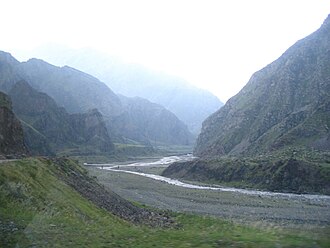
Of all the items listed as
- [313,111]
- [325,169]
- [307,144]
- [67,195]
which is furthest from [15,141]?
[313,111]

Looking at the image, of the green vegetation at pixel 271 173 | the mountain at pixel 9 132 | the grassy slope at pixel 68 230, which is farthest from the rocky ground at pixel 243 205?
the mountain at pixel 9 132

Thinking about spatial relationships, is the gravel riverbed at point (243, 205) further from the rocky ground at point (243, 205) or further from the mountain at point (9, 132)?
the mountain at point (9, 132)

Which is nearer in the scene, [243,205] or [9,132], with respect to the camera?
[243,205]

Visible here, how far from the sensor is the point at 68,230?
2352 cm

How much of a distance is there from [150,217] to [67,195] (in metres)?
14.5

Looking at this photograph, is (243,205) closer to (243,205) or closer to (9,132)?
(243,205)

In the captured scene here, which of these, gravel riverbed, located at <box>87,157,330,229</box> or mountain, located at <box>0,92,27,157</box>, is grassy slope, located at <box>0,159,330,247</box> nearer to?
gravel riverbed, located at <box>87,157,330,229</box>

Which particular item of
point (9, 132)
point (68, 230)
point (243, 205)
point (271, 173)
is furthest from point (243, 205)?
point (9, 132)

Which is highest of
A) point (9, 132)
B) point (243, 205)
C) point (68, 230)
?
point (9, 132)

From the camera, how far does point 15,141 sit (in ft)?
369

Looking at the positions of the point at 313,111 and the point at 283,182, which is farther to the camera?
the point at 313,111

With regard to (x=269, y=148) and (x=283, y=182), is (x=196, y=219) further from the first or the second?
(x=269, y=148)

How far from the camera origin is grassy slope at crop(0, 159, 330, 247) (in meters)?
17.1

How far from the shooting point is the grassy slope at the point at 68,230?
673 inches
